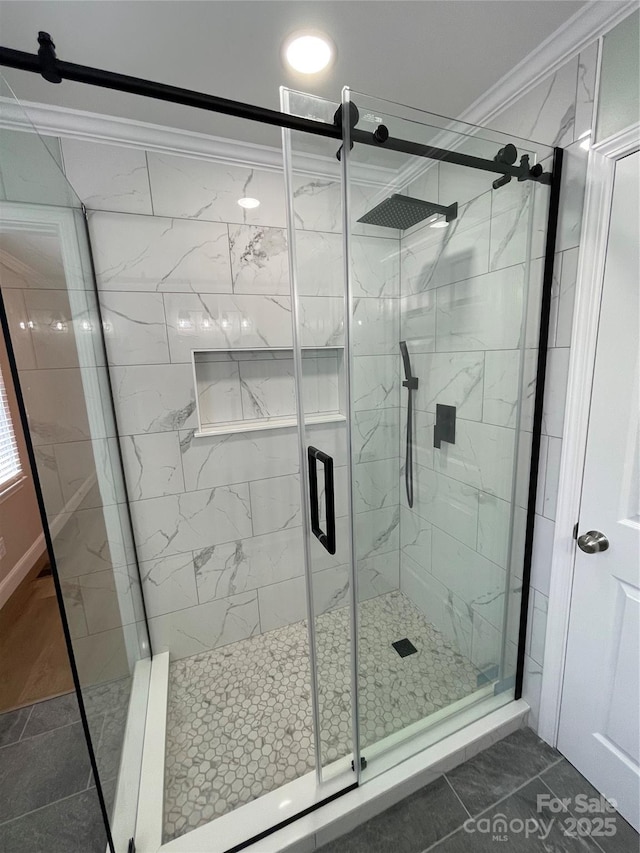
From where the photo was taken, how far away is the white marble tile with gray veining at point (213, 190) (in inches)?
59.4

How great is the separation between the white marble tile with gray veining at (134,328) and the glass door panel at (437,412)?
939 millimetres

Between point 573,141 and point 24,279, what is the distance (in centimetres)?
174

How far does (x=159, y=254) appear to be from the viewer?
154 cm

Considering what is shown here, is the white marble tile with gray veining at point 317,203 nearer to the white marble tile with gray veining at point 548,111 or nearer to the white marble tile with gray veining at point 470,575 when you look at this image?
the white marble tile with gray veining at point 548,111

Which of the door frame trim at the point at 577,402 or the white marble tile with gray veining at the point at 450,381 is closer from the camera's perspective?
the door frame trim at the point at 577,402

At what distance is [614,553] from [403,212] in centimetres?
140

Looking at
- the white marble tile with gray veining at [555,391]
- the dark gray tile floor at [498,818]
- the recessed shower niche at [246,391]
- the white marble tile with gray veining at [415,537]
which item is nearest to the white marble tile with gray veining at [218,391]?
the recessed shower niche at [246,391]

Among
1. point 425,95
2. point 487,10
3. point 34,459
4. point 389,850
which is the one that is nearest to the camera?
point 34,459

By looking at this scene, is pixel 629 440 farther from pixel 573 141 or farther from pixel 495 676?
pixel 495 676

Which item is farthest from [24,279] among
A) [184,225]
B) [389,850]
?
[389,850]

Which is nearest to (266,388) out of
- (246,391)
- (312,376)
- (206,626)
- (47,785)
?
(246,391)

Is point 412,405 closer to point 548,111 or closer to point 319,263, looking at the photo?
point 319,263

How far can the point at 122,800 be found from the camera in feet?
3.44

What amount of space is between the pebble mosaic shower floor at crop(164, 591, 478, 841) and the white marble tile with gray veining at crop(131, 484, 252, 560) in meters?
0.65
